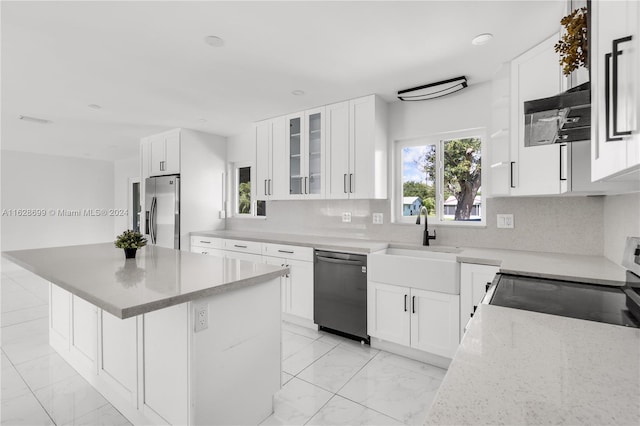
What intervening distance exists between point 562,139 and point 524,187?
3.18 feet

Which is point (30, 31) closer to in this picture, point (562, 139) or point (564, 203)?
point (562, 139)

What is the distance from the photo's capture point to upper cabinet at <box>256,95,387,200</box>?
3160 millimetres

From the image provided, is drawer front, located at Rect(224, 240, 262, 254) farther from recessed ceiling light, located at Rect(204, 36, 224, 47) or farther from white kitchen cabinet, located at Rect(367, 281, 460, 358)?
recessed ceiling light, located at Rect(204, 36, 224, 47)

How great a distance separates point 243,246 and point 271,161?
1108 millimetres

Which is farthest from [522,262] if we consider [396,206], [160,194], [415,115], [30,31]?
[160,194]

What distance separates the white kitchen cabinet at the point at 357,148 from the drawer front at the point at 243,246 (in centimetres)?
104

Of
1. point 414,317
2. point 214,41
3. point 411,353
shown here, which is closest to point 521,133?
point 414,317

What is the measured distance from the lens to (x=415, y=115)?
3.24 meters

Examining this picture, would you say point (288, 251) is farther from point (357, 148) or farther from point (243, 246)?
point (357, 148)

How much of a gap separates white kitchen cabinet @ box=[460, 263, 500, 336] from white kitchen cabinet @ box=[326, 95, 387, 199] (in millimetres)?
1148

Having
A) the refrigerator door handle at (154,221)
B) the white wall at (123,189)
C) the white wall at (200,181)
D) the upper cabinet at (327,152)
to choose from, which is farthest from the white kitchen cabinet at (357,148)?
the white wall at (123,189)

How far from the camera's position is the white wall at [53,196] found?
604 centimetres

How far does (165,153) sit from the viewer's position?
4672 mm

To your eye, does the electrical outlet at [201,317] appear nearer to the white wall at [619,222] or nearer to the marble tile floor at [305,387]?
the marble tile floor at [305,387]
